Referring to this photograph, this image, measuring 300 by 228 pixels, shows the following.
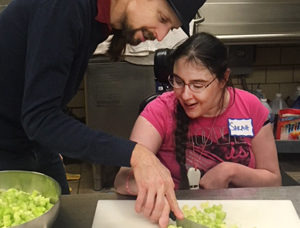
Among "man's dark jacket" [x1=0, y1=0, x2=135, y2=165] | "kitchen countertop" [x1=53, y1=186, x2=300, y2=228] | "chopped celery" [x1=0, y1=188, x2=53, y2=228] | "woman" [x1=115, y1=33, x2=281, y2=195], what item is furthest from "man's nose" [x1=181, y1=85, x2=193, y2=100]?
"chopped celery" [x1=0, y1=188, x2=53, y2=228]

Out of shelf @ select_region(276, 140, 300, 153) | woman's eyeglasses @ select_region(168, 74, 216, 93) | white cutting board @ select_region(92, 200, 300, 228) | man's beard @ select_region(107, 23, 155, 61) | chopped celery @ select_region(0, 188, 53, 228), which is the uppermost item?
man's beard @ select_region(107, 23, 155, 61)

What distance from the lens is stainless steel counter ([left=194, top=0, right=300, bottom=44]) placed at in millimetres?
2445

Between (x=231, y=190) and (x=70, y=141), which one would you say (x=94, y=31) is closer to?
(x=70, y=141)

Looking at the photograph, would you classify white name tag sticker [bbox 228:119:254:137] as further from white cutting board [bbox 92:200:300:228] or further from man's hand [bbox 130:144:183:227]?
man's hand [bbox 130:144:183:227]

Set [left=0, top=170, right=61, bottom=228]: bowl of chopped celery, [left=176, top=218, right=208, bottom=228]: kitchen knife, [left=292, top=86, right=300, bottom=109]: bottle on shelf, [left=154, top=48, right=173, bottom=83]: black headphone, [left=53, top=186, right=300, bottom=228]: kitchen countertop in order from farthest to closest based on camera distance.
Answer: [left=292, top=86, right=300, bottom=109]: bottle on shelf
[left=154, top=48, right=173, bottom=83]: black headphone
[left=53, top=186, right=300, bottom=228]: kitchen countertop
[left=176, top=218, right=208, bottom=228]: kitchen knife
[left=0, top=170, right=61, bottom=228]: bowl of chopped celery

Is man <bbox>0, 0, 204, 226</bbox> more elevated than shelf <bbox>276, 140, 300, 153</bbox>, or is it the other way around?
man <bbox>0, 0, 204, 226</bbox>

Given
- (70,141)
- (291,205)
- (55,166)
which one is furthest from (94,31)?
(291,205)

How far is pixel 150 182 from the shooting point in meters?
0.92

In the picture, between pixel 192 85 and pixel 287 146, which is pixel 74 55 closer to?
pixel 192 85

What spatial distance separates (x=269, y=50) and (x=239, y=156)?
180cm

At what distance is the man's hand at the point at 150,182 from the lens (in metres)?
0.92

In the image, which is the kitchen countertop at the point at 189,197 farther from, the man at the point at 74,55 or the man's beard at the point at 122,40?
the man's beard at the point at 122,40

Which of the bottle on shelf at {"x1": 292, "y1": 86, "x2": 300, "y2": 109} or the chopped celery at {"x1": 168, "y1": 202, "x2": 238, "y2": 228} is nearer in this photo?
the chopped celery at {"x1": 168, "y1": 202, "x2": 238, "y2": 228}

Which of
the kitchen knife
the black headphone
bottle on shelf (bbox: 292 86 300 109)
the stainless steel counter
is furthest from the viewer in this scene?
bottle on shelf (bbox: 292 86 300 109)
